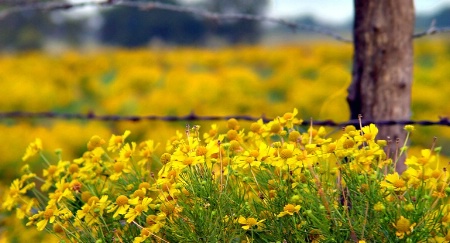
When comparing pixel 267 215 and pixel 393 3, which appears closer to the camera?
pixel 267 215

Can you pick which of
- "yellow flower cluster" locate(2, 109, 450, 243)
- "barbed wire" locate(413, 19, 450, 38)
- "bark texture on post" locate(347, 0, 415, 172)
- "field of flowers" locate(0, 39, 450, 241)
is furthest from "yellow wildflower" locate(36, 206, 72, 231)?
"field of flowers" locate(0, 39, 450, 241)

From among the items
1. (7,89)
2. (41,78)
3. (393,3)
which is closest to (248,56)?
(41,78)

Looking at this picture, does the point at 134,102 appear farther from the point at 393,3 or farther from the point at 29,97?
the point at 393,3

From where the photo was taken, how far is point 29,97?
1071cm

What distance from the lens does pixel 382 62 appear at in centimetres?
224

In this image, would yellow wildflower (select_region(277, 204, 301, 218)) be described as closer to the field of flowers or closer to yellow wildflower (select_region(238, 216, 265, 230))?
yellow wildflower (select_region(238, 216, 265, 230))

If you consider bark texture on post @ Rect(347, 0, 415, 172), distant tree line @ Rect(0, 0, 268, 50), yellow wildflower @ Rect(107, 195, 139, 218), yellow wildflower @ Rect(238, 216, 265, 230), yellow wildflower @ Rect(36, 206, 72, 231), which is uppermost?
distant tree line @ Rect(0, 0, 268, 50)

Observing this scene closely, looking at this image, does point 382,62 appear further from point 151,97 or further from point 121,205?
point 151,97

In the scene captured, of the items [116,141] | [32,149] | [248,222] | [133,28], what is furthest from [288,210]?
[133,28]

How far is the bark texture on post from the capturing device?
2242 millimetres

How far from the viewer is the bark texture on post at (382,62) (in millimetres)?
2242

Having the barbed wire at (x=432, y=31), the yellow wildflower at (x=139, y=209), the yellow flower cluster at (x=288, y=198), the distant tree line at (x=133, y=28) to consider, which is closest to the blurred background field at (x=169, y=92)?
the barbed wire at (x=432, y=31)

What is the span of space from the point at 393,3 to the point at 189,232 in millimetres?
1264

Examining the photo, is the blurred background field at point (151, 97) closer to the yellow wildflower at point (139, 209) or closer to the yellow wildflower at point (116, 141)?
the yellow wildflower at point (116, 141)
